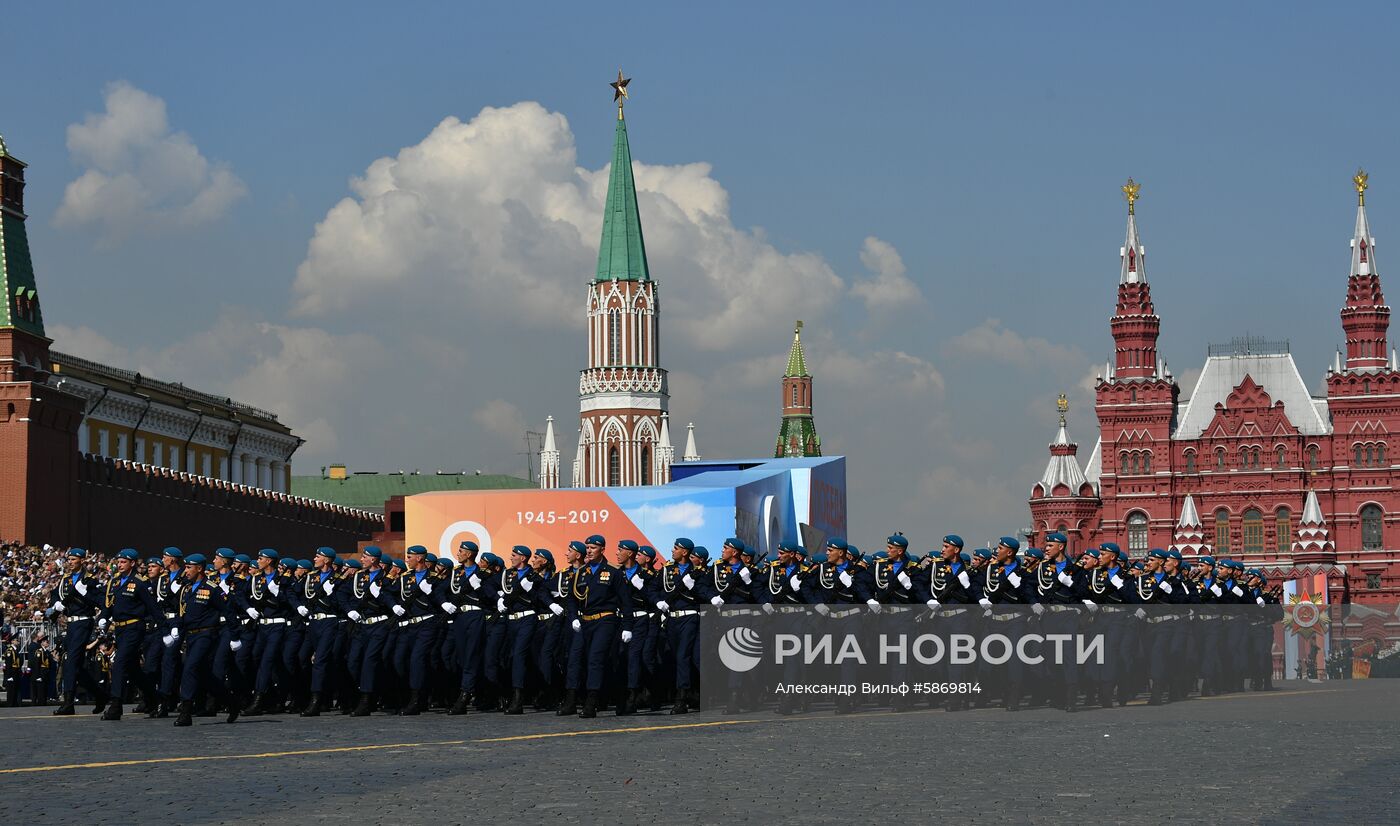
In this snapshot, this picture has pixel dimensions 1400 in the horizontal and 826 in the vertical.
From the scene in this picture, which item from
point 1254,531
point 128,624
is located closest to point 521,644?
point 128,624

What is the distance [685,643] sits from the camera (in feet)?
69.0

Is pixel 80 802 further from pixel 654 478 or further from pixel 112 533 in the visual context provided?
pixel 654 478

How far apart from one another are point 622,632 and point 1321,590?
3005 inches

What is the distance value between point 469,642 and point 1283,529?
81430 mm

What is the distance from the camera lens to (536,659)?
69.5 ft

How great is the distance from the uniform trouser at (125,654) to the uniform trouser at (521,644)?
3.70 m

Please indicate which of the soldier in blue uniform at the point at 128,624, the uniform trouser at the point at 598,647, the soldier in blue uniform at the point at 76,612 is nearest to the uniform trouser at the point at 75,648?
the soldier in blue uniform at the point at 76,612

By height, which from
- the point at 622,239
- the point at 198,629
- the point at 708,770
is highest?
the point at 622,239

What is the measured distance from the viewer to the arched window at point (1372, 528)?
95000 millimetres

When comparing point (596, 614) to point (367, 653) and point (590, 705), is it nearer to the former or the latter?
point (590, 705)

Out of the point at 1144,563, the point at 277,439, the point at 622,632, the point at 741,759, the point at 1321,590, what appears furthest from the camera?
the point at 277,439

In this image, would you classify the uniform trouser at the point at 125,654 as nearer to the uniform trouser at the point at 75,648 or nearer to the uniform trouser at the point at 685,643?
the uniform trouser at the point at 75,648

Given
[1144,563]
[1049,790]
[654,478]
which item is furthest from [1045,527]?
[1049,790]

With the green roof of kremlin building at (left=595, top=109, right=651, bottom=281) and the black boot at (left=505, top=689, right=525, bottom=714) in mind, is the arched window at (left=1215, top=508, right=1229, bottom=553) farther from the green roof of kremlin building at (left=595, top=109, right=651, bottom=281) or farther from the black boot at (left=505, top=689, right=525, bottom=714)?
the black boot at (left=505, top=689, right=525, bottom=714)
